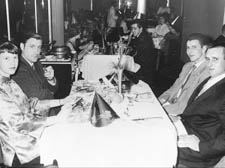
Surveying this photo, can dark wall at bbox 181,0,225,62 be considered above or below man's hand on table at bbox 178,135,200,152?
above

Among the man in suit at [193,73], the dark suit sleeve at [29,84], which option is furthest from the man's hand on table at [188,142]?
the dark suit sleeve at [29,84]

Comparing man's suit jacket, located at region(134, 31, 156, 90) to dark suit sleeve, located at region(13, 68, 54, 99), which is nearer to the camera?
dark suit sleeve, located at region(13, 68, 54, 99)

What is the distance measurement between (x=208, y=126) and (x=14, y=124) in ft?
3.95

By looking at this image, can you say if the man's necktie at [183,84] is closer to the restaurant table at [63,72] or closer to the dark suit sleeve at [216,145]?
the dark suit sleeve at [216,145]

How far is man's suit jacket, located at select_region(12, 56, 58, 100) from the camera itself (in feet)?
7.52

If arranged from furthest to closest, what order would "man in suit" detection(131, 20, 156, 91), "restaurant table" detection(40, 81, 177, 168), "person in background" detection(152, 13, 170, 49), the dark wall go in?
1. "person in background" detection(152, 13, 170, 49)
2. the dark wall
3. "man in suit" detection(131, 20, 156, 91)
4. "restaurant table" detection(40, 81, 177, 168)

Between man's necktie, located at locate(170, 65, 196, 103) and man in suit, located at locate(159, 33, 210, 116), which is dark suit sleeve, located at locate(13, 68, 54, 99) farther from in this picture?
man's necktie, located at locate(170, 65, 196, 103)

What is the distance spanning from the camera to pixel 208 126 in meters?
1.99

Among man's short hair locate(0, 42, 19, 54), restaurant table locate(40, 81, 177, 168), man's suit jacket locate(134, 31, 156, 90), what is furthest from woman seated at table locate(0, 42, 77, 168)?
man's suit jacket locate(134, 31, 156, 90)

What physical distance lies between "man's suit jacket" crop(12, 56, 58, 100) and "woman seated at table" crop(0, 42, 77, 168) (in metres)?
0.31

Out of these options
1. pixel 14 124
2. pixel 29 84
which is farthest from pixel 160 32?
pixel 14 124

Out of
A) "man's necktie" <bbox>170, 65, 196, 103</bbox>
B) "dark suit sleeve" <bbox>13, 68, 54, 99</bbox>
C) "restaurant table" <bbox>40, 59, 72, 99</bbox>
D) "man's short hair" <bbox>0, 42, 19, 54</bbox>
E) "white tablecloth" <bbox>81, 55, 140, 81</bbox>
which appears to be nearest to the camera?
"man's short hair" <bbox>0, 42, 19, 54</bbox>

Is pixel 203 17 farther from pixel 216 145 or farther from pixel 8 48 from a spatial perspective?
pixel 8 48

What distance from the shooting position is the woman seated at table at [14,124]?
1795 mm
